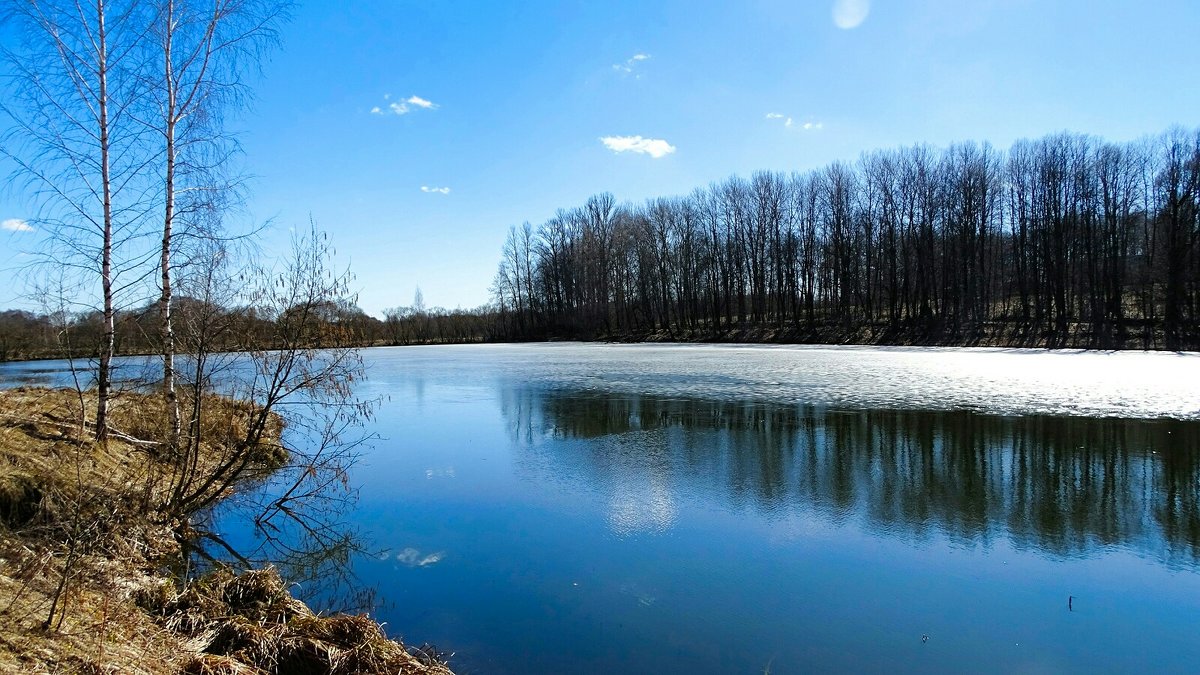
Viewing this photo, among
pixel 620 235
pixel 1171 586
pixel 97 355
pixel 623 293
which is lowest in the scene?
pixel 1171 586

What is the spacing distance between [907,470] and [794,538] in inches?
135

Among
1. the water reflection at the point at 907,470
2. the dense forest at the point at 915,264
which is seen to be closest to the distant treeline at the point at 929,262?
the dense forest at the point at 915,264

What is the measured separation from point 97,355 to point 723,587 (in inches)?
288

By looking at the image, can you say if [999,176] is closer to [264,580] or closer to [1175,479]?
[1175,479]

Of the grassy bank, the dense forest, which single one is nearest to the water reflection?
the grassy bank

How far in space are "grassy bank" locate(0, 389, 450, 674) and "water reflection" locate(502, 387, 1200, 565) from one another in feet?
10.5

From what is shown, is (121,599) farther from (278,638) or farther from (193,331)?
(193,331)

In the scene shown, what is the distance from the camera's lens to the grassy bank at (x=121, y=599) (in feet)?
10.5

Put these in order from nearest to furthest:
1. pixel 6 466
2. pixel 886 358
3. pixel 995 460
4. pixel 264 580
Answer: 1. pixel 264 580
2. pixel 6 466
3. pixel 995 460
4. pixel 886 358

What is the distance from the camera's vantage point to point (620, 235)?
63.5 metres

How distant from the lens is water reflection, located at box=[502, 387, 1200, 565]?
6438mm

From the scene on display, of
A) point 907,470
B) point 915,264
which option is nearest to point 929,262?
point 915,264

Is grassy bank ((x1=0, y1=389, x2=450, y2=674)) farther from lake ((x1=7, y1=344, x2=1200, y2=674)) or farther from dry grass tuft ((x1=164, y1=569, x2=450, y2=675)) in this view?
lake ((x1=7, y1=344, x2=1200, y2=674))

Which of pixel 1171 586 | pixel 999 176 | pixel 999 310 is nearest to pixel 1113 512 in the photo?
pixel 1171 586
